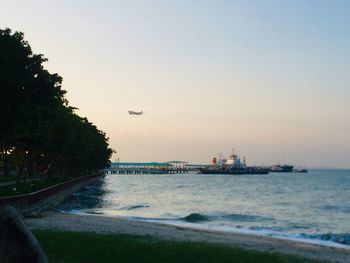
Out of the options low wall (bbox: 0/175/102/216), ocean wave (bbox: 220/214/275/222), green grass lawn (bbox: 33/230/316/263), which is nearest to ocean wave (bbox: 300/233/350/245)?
ocean wave (bbox: 220/214/275/222)

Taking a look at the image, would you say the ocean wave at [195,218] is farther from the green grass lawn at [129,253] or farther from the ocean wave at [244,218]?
the green grass lawn at [129,253]

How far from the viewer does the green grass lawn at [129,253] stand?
16125 millimetres

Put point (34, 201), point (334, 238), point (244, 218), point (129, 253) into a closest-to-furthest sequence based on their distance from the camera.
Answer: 1. point (129, 253)
2. point (334, 238)
3. point (34, 201)
4. point (244, 218)

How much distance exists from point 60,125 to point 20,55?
3287 centimetres

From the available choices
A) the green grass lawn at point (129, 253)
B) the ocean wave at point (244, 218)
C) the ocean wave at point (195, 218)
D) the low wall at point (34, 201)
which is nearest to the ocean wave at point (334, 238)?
the ocean wave at point (244, 218)

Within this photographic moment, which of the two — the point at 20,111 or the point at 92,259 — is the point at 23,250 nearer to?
the point at 92,259

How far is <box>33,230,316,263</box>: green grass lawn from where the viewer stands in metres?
16.1

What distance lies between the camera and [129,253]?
666 inches

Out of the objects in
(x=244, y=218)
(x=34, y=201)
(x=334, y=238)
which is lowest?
(x=334, y=238)

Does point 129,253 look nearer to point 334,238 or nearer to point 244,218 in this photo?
point 334,238

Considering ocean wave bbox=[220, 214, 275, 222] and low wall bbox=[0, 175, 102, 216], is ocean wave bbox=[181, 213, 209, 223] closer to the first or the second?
ocean wave bbox=[220, 214, 275, 222]

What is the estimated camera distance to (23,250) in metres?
8.85

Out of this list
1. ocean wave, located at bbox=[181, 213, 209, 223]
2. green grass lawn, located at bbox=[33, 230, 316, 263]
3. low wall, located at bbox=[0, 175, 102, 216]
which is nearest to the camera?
green grass lawn, located at bbox=[33, 230, 316, 263]

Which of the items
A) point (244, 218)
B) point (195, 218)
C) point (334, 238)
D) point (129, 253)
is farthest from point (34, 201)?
point (129, 253)
